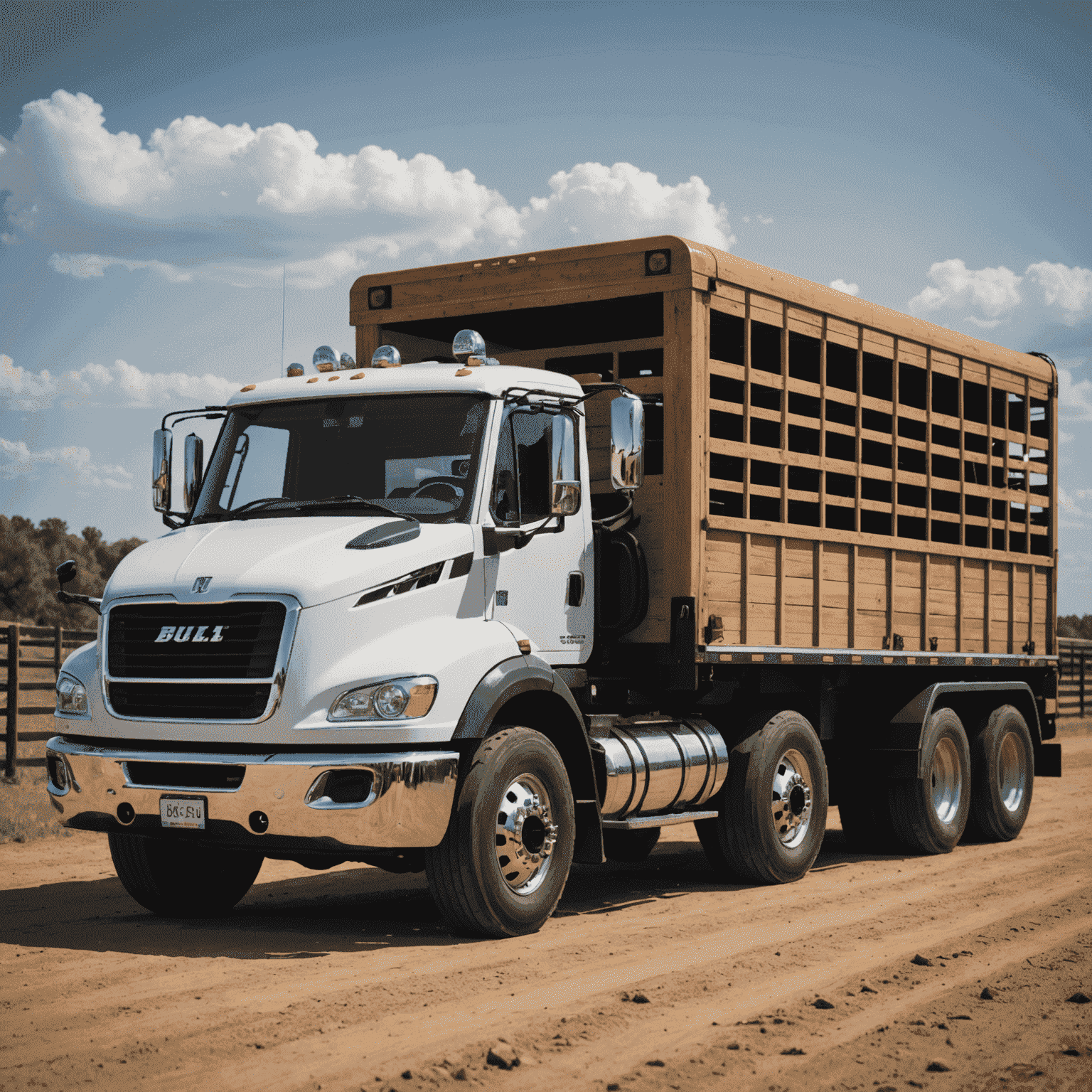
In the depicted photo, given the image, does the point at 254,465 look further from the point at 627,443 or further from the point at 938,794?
the point at 938,794

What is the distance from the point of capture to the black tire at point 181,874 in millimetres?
9438

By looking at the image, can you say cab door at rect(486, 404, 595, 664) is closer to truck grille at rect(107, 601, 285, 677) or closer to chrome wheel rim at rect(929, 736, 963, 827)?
truck grille at rect(107, 601, 285, 677)

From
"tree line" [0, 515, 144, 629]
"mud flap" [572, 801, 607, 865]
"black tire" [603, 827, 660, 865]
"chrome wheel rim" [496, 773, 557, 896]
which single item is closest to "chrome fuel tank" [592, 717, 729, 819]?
"mud flap" [572, 801, 607, 865]

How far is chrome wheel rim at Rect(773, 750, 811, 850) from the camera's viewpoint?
11.3m

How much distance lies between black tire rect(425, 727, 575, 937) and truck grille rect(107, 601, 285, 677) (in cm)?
130

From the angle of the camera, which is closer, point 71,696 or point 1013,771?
point 71,696

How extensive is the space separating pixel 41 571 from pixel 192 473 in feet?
177

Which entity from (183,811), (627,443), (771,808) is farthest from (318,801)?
(771,808)

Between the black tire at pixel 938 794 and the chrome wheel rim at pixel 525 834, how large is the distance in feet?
16.6

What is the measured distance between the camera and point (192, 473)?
9.98m

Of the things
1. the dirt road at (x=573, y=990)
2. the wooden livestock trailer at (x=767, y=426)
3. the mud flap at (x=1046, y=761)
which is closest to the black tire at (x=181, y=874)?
the dirt road at (x=573, y=990)

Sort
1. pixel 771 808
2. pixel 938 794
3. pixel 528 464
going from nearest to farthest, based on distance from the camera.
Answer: pixel 528 464, pixel 771 808, pixel 938 794

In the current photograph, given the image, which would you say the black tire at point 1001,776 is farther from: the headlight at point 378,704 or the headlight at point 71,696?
the headlight at point 71,696

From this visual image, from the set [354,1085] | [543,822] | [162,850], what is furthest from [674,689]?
[354,1085]
